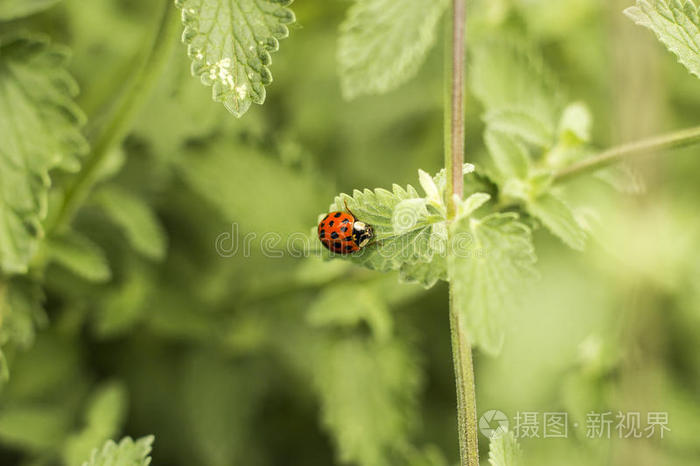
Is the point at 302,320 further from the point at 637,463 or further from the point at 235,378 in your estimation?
the point at 637,463

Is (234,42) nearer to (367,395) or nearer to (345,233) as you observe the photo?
(345,233)

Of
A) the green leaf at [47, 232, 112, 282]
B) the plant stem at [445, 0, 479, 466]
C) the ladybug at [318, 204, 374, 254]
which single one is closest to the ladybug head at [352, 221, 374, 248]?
the ladybug at [318, 204, 374, 254]

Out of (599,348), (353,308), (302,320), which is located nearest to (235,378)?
(302,320)

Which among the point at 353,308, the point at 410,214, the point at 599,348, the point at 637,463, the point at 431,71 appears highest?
the point at 431,71

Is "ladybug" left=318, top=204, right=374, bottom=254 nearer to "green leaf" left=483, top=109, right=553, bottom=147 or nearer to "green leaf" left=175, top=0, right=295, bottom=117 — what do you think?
"green leaf" left=175, top=0, right=295, bottom=117

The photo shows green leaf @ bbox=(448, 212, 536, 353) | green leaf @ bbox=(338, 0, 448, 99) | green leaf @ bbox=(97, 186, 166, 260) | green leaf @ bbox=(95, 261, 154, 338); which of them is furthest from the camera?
green leaf @ bbox=(95, 261, 154, 338)

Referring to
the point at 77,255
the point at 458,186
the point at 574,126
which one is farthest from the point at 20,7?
the point at 574,126
